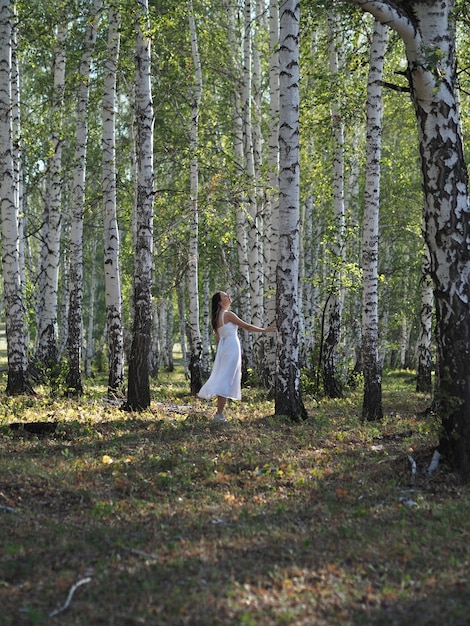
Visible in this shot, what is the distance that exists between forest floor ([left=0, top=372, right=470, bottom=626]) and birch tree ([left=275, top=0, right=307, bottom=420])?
1597 mm

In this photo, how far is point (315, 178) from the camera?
18.5 meters

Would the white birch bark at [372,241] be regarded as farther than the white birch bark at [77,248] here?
No

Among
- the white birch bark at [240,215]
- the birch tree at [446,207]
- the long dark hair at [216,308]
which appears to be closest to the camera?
the birch tree at [446,207]

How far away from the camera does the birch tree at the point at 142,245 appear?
11.5 metres

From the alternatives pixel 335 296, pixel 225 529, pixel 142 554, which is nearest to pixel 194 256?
pixel 335 296

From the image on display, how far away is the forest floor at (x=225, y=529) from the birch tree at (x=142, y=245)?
1.78 metres

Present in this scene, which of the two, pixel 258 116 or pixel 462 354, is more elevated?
pixel 258 116

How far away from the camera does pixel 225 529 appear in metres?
5.62

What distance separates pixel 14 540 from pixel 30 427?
4.19 metres

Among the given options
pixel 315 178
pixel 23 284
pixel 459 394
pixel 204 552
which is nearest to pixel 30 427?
pixel 204 552

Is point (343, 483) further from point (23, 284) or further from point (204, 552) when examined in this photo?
point (23, 284)

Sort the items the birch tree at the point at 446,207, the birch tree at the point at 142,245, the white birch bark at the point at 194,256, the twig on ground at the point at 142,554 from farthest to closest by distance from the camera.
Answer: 1. the white birch bark at the point at 194,256
2. the birch tree at the point at 142,245
3. the birch tree at the point at 446,207
4. the twig on ground at the point at 142,554

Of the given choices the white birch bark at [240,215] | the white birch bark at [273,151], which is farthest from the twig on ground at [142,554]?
the white birch bark at [240,215]

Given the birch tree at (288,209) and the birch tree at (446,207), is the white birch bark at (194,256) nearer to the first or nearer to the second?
the birch tree at (288,209)
